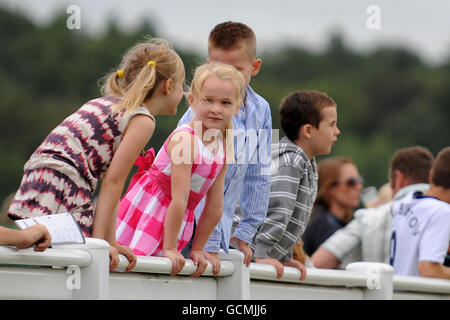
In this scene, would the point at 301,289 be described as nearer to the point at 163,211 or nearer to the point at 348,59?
the point at 163,211

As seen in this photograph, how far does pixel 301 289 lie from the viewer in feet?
17.3

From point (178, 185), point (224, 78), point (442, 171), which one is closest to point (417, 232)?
point (442, 171)

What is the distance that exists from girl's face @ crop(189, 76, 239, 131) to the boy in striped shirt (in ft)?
2.67

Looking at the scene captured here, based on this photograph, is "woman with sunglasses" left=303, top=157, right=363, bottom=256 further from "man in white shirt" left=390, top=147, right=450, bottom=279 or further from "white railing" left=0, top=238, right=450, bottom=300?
"white railing" left=0, top=238, right=450, bottom=300

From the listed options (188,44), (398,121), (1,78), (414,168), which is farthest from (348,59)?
(414,168)

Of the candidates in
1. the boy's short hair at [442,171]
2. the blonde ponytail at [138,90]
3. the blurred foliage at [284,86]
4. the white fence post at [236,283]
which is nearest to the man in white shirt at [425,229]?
the boy's short hair at [442,171]

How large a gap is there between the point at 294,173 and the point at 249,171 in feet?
0.86

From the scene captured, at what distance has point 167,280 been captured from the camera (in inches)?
171

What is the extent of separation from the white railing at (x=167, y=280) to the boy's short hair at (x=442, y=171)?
0.84 metres

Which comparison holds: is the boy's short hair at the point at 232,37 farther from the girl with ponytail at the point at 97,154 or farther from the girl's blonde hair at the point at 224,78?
the girl with ponytail at the point at 97,154

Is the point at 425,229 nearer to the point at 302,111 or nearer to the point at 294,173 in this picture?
the point at 302,111

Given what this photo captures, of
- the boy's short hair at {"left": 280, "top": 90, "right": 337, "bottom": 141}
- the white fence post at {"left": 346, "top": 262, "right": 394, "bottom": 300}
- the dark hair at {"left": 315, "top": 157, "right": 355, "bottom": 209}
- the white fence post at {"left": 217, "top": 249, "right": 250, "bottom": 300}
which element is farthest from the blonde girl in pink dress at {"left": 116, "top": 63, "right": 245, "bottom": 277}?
the dark hair at {"left": 315, "top": 157, "right": 355, "bottom": 209}
